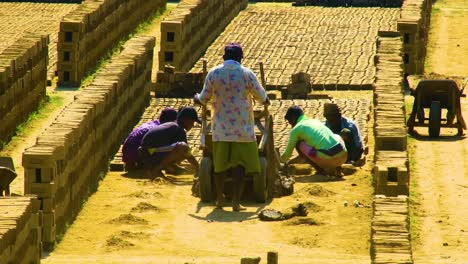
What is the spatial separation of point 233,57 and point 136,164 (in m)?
2.56

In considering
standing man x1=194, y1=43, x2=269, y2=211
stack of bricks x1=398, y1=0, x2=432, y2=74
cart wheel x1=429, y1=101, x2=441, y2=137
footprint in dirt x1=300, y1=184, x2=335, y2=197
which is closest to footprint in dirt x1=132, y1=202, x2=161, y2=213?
standing man x1=194, y1=43, x2=269, y2=211

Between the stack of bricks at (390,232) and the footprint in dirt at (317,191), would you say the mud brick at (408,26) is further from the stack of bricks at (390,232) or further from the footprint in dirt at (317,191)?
the stack of bricks at (390,232)

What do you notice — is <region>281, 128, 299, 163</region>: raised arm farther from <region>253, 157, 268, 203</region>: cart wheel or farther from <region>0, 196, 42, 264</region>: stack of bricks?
<region>0, 196, 42, 264</region>: stack of bricks

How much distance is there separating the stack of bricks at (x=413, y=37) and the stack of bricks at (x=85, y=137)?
4127mm

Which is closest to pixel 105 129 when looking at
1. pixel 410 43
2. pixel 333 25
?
pixel 410 43

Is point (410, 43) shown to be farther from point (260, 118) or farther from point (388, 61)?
point (260, 118)

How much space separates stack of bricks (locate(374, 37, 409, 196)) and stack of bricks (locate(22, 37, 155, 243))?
300 centimetres

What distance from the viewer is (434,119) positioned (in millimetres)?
24641

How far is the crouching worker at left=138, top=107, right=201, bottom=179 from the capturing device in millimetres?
21750

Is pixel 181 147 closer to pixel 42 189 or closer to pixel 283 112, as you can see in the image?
pixel 42 189

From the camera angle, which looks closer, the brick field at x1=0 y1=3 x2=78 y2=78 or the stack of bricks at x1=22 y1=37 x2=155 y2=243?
the stack of bricks at x1=22 y1=37 x2=155 y2=243

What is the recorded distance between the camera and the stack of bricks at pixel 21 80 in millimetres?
24484

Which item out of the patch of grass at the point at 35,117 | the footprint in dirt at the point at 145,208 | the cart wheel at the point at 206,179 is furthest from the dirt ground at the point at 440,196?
the patch of grass at the point at 35,117

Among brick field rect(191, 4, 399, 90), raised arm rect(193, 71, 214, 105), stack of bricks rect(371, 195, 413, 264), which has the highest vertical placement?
raised arm rect(193, 71, 214, 105)
